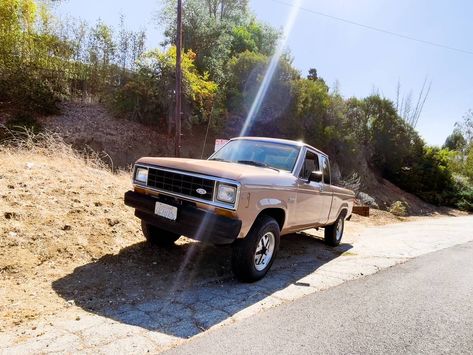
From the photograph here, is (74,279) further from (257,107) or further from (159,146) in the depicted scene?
(257,107)

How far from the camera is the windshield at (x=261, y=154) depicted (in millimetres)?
5531

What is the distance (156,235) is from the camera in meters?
5.49

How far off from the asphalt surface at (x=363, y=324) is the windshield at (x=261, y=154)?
196cm

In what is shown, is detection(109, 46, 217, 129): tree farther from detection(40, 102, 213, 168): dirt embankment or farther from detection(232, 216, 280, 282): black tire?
detection(232, 216, 280, 282): black tire

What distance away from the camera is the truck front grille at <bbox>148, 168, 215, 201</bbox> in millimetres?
4254

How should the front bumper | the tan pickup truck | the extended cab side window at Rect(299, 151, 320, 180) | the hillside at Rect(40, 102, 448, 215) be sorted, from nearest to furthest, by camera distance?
1. the front bumper
2. the tan pickup truck
3. the extended cab side window at Rect(299, 151, 320, 180)
4. the hillside at Rect(40, 102, 448, 215)

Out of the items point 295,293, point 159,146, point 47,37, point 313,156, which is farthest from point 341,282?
point 47,37

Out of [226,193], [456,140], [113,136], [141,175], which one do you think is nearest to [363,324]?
[226,193]

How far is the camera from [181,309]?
12.3 feet

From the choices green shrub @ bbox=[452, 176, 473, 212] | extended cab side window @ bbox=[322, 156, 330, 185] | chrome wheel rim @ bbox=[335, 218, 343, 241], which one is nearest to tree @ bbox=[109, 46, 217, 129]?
chrome wheel rim @ bbox=[335, 218, 343, 241]

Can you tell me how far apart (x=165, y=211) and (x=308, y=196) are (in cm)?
238

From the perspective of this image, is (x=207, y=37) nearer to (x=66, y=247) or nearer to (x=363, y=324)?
(x=66, y=247)

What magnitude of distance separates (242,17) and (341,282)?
125 feet

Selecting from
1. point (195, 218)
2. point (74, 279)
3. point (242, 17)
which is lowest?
point (74, 279)
